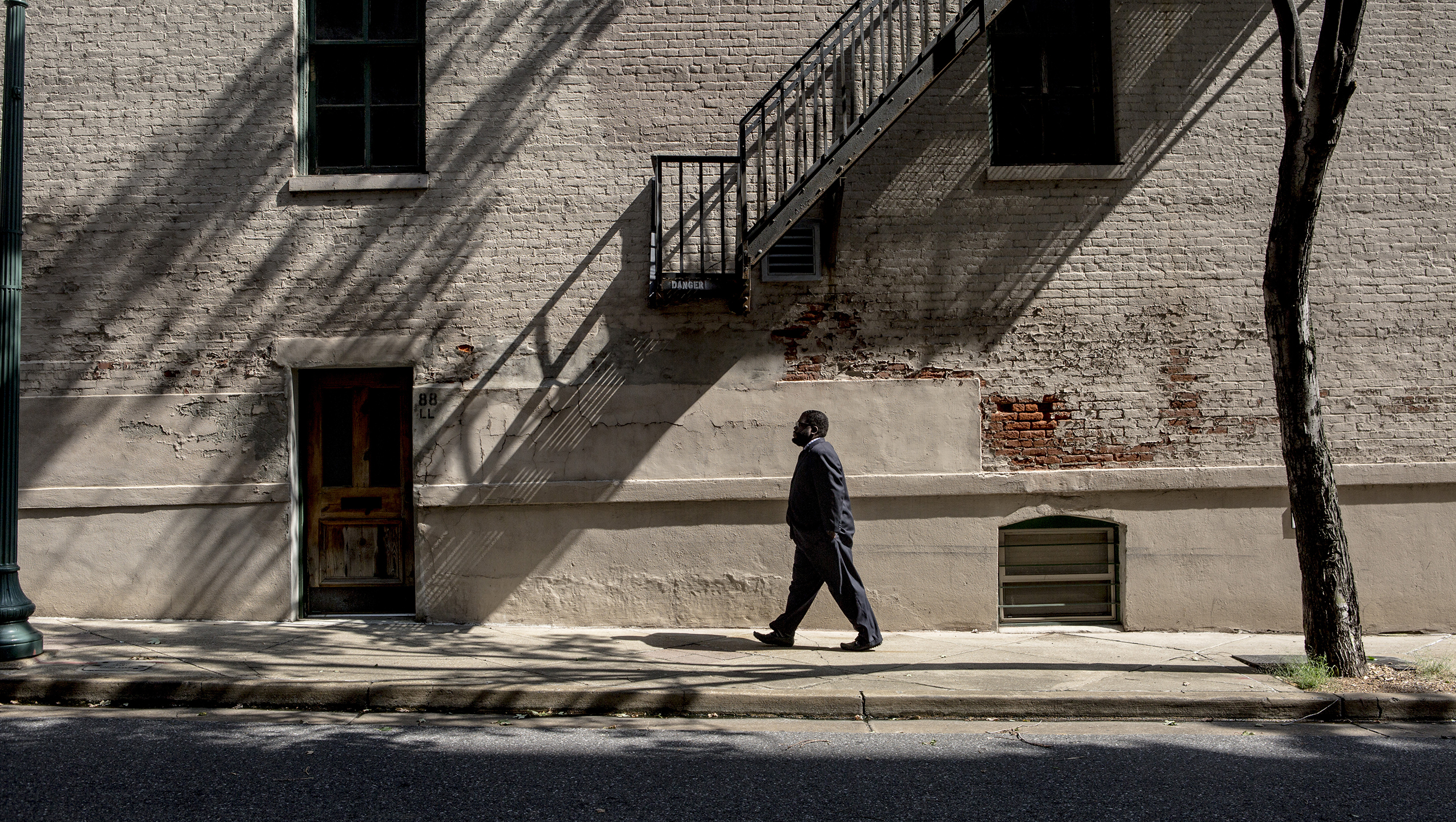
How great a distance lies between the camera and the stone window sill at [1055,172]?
8.02 m

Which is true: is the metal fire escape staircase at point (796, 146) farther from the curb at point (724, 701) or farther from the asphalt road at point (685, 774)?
the asphalt road at point (685, 774)

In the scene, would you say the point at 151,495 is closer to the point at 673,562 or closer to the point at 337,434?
the point at 337,434

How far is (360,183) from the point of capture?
7.97 meters

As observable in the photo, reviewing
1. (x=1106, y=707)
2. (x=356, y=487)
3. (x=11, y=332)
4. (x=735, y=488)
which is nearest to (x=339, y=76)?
(x=11, y=332)

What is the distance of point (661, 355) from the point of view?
26.2 ft

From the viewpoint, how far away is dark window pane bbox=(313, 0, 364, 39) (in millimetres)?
8273

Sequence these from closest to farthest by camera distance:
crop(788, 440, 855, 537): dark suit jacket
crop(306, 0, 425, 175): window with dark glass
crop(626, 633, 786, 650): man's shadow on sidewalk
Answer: crop(788, 440, 855, 537): dark suit jacket < crop(626, 633, 786, 650): man's shadow on sidewalk < crop(306, 0, 425, 175): window with dark glass

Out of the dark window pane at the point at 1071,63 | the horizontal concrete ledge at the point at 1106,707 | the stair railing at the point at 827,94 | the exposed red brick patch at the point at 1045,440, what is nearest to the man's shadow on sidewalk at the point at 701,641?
the horizontal concrete ledge at the point at 1106,707

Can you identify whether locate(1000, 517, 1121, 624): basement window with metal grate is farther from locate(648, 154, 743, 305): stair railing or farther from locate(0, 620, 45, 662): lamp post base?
locate(0, 620, 45, 662): lamp post base

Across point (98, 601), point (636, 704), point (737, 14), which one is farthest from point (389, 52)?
point (636, 704)

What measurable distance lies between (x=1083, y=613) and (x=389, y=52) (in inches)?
300

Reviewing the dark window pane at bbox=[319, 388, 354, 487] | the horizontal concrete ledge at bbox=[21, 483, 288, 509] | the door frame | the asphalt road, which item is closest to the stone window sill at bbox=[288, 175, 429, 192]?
the door frame

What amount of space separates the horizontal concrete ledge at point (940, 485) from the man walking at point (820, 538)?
0.77 metres

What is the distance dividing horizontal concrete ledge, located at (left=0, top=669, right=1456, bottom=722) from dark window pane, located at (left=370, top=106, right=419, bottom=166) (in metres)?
4.49
